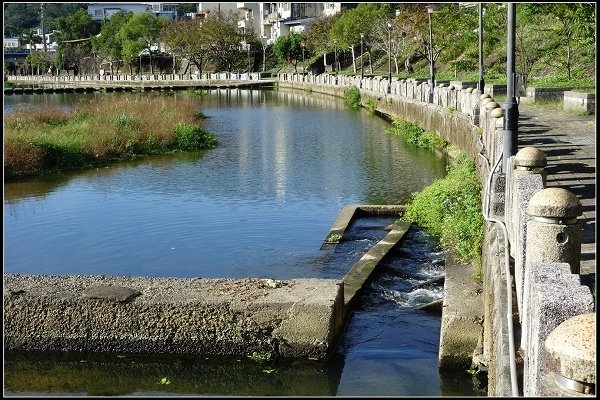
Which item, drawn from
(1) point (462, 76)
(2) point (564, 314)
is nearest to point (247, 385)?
(2) point (564, 314)

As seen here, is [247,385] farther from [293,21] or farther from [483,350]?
[293,21]

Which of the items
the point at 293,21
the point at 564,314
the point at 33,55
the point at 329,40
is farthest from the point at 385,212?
the point at 33,55

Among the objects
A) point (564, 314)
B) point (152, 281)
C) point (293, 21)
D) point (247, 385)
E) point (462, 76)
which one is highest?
point (293, 21)

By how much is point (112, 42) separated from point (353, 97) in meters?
67.1

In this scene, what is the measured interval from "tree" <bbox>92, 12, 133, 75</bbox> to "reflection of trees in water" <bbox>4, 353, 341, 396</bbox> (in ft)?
343

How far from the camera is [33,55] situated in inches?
5463

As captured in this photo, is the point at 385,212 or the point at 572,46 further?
the point at 572,46

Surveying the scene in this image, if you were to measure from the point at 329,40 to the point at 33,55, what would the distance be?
71653 mm

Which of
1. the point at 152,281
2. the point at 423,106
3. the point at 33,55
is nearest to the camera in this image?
the point at 152,281

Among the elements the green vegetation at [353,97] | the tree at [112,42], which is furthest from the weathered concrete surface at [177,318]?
the tree at [112,42]

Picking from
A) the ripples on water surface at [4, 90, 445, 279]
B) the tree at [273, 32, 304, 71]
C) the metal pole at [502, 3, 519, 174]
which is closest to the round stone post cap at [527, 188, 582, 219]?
the metal pole at [502, 3, 519, 174]

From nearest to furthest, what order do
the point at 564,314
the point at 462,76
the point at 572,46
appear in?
the point at 564,314 < the point at 572,46 < the point at 462,76

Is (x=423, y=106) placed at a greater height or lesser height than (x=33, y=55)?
lesser

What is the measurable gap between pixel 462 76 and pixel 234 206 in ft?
117
